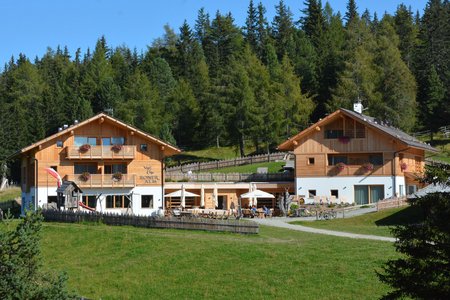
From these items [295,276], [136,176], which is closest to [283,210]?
[136,176]

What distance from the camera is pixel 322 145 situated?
57.0 m

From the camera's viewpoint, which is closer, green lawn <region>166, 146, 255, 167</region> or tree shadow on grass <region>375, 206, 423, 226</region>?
tree shadow on grass <region>375, 206, 423, 226</region>

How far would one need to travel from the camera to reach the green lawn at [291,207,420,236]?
39219mm

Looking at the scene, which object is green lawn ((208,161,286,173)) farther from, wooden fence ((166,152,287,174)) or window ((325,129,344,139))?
window ((325,129,344,139))

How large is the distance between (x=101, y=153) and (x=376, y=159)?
824 inches

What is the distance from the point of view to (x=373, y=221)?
1672 inches

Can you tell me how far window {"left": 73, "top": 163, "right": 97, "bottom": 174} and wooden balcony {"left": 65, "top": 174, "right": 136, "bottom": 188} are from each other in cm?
125

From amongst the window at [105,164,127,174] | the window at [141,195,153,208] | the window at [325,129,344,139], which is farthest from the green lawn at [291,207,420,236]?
the window at [105,164,127,174]

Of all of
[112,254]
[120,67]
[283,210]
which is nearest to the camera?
[112,254]

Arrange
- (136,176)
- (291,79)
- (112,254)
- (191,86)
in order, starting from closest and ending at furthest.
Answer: (112,254) < (136,176) < (291,79) < (191,86)

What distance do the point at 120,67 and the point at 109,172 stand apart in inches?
2869

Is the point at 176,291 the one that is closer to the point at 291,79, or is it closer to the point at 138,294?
the point at 138,294

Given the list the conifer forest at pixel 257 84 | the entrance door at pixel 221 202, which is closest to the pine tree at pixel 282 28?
the conifer forest at pixel 257 84

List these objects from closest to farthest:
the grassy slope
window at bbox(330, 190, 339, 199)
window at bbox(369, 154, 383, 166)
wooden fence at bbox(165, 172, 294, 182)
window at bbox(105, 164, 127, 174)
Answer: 1. the grassy slope
2. window at bbox(105, 164, 127, 174)
3. window at bbox(369, 154, 383, 166)
4. window at bbox(330, 190, 339, 199)
5. wooden fence at bbox(165, 172, 294, 182)
